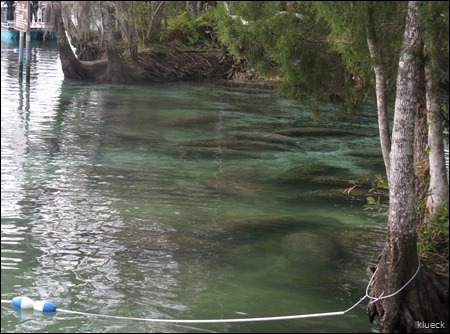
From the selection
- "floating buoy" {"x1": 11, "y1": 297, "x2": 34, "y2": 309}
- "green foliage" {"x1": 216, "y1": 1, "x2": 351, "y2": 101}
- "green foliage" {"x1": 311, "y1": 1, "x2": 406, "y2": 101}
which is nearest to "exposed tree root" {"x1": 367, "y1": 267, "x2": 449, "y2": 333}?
"green foliage" {"x1": 311, "y1": 1, "x2": 406, "y2": 101}

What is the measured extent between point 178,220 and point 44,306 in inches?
183

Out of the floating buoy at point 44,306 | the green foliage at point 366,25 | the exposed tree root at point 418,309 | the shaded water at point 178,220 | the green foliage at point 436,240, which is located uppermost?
the green foliage at point 366,25

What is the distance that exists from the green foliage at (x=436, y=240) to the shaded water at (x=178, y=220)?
3.35 ft

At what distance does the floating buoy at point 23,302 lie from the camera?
28.6 feet

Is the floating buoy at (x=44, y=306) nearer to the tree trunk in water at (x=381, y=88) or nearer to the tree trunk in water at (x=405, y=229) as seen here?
the tree trunk in water at (x=405, y=229)

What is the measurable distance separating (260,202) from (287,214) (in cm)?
97

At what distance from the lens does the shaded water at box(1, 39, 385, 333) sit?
9.38 m

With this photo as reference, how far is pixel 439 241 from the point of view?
29.4 ft

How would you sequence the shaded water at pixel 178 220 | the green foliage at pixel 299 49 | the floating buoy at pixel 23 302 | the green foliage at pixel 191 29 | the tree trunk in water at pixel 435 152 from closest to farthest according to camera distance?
the tree trunk in water at pixel 435 152 → the floating buoy at pixel 23 302 → the shaded water at pixel 178 220 → the green foliage at pixel 299 49 → the green foliage at pixel 191 29

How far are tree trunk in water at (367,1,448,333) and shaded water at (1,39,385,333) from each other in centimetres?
83

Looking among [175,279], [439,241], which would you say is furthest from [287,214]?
[439,241]

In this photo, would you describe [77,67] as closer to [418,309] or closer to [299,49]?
[299,49]

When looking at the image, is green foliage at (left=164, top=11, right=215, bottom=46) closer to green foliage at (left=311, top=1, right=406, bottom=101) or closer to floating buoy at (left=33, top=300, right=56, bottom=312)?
green foliage at (left=311, top=1, right=406, bottom=101)

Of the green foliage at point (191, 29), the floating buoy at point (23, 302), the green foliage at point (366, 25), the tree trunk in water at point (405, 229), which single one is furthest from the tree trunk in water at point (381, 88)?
the green foliage at point (191, 29)
